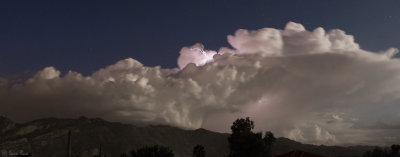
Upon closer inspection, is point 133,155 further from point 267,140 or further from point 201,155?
point 267,140

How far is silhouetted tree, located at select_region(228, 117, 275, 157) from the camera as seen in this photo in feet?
356

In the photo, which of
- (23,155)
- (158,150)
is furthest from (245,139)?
(23,155)

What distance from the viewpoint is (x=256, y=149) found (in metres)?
109

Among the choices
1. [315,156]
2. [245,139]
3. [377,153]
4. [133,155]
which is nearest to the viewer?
[315,156]

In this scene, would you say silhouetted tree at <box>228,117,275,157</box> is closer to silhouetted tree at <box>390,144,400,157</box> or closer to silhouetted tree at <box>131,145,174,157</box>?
silhouetted tree at <box>131,145,174,157</box>

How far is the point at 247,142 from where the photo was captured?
108 m

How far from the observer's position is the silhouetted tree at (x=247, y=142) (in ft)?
356

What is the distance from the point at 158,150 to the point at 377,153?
64374mm

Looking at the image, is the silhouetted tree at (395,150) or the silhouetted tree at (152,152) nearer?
the silhouetted tree at (152,152)

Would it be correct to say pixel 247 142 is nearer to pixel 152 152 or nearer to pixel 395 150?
pixel 152 152

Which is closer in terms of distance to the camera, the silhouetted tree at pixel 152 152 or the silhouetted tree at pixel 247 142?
the silhouetted tree at pixel 152 152

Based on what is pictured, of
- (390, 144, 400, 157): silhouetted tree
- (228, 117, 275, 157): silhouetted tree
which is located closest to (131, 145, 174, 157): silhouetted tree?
(228, 117, 275, 157): silhouetted tree

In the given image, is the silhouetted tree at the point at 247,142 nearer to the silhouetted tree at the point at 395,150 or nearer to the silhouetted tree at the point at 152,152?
the silhouetted tree at the point at 152,152

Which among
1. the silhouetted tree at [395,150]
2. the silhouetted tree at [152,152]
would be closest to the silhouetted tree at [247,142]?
the silhouetted tree at [152,152]
